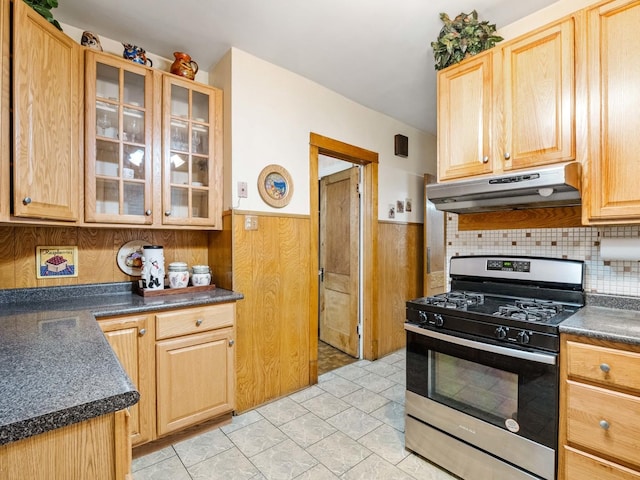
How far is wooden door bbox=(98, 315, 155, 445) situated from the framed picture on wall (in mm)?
646

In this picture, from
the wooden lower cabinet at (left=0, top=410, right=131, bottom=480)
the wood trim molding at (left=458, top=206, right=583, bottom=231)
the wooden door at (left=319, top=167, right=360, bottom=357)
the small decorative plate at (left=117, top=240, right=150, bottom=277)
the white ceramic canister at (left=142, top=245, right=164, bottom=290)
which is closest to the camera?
the wooden lower cabinet at (left=0, top=410, right=131, bottom=480)

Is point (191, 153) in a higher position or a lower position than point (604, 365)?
higher

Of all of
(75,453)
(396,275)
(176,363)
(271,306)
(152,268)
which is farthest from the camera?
(396,275)

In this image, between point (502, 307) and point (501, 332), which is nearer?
point (501, 332)

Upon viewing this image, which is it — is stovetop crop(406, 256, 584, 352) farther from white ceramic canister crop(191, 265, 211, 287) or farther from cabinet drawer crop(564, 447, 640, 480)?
white ceramic canister crop(191, 265, 211, 287)

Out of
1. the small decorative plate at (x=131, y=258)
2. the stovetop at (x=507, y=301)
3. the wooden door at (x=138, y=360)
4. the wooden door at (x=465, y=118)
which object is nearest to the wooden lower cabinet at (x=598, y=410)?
the stovetop at (x=507, y=301)

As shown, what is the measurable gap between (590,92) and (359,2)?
4.24ft

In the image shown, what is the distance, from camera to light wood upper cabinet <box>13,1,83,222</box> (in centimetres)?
146

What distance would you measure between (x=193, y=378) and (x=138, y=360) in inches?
13.6

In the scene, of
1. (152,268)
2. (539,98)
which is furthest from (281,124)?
(539,98)

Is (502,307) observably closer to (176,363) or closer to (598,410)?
(598,410)

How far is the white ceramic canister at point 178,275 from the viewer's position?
2160 millimetres

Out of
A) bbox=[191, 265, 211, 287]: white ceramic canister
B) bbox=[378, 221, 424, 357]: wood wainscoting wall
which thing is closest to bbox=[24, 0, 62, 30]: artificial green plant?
bbox=[191, 265, 211, 287]: white ceramic canister

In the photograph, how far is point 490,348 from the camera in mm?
1461
